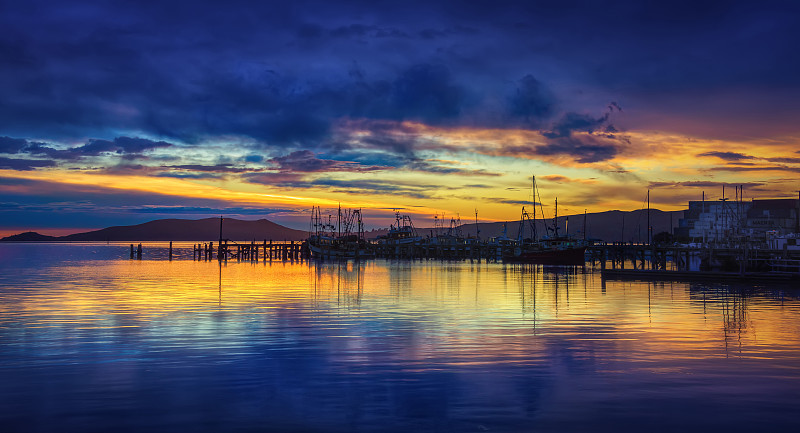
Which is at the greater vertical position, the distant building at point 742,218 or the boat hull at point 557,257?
the distant building at point 742,218

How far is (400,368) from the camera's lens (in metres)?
16.0

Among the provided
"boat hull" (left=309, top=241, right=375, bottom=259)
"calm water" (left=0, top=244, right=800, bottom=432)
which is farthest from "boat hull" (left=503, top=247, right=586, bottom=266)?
"calm water" (left=0, top=244, right=800, bottom=432)

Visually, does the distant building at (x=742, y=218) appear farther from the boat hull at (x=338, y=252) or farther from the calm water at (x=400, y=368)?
the calm water at (x=400, y=368)

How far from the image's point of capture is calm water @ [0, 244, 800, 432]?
37.4 feet

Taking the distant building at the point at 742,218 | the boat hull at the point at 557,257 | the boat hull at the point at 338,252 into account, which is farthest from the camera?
the distant building at the point at 742,218

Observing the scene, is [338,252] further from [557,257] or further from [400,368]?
[400,368]

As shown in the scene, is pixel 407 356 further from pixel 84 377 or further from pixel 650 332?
pixel 650 332

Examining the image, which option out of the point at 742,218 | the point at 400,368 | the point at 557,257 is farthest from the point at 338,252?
the point at 400,368

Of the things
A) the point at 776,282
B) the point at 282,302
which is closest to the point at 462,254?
the point at 776,282

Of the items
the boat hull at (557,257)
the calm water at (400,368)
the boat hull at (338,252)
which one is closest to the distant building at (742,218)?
the boat hull at (557,257)

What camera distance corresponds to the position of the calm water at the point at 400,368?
11414mm

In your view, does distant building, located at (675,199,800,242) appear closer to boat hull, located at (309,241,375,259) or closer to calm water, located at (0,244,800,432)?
boat hull, located at (309,241,375,259)

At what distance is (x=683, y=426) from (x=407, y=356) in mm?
8475

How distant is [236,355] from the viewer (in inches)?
709
